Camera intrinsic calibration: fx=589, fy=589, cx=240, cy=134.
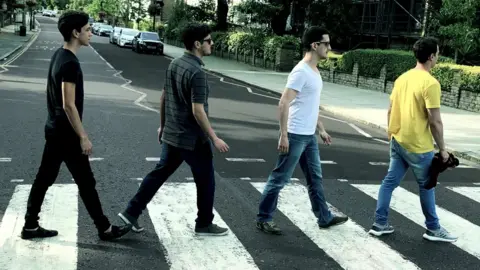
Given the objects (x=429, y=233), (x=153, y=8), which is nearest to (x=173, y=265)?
(x=429, y=233)

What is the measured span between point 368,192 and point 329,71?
62.7 ft

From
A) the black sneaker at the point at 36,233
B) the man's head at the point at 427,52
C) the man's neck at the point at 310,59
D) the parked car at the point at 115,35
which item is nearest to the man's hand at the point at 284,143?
the man's neck at the point at 310,59

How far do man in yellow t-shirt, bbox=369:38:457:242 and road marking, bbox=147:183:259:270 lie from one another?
145cm

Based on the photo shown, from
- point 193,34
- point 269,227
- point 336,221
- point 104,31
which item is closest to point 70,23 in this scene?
point 193,34

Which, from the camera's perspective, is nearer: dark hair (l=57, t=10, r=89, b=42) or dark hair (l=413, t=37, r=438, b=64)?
dark hair (l=57, t=10, r=89, b=42)

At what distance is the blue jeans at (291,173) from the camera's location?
17.3 feet

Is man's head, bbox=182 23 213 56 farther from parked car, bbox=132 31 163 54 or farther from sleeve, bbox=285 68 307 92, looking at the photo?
parked car, bbox=132 31 163 54

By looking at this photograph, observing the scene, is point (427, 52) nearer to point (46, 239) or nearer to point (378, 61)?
point (46, 239)

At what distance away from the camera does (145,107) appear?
1397cm

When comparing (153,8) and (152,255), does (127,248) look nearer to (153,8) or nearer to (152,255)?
(152,255)

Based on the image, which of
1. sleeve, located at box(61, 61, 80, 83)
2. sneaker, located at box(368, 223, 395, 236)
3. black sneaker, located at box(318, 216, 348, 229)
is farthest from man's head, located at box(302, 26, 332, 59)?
sleeve, located at box(61, 61, 80, 83)

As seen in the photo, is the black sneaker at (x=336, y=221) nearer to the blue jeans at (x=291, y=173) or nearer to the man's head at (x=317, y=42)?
the blue jeans at (x=291, y=173)

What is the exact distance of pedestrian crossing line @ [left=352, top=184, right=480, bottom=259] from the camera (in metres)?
5.46

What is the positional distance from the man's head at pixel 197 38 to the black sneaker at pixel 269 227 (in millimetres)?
1657
